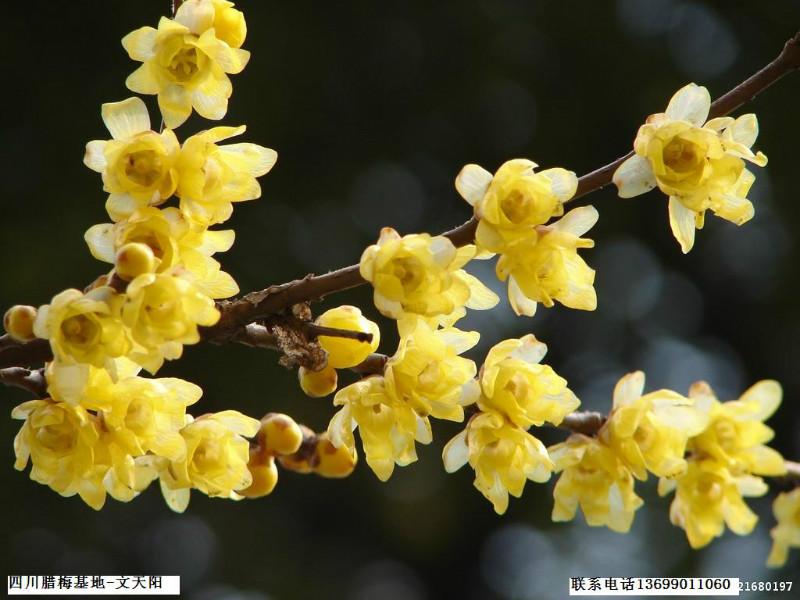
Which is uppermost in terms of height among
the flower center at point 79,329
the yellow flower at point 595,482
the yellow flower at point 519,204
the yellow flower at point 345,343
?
the yellow flower at point 519,204

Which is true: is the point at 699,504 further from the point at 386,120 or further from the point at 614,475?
the point at 386,120

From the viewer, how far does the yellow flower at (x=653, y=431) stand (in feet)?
3.15

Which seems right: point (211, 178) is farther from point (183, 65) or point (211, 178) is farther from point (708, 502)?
point (708, 502)

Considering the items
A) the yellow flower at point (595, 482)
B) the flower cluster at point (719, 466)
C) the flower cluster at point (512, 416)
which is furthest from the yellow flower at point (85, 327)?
the flower cluster at point (719, 466)

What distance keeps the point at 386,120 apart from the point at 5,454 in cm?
193

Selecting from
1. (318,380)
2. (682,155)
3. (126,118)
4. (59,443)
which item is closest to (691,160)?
(682,155)

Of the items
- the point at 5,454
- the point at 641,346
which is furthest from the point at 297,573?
the point at 641,346

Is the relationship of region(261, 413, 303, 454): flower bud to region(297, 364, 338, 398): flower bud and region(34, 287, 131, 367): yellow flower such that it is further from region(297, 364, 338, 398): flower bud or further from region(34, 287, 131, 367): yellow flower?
region(34, 287, 131, 367): yellow flower

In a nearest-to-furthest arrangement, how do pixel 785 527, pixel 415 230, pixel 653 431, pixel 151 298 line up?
pixel 151 298 < pixel 653 431 < pixel 785 527 < pixel 415 230

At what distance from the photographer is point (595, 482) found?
39.9 inches

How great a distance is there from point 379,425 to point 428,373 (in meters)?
0.08

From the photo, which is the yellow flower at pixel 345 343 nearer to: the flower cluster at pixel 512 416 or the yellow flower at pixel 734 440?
the flower cluster at pixel 512 416

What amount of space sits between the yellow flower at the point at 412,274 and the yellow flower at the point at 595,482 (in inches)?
10.7

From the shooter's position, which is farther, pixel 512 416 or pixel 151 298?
pixel 512 416
